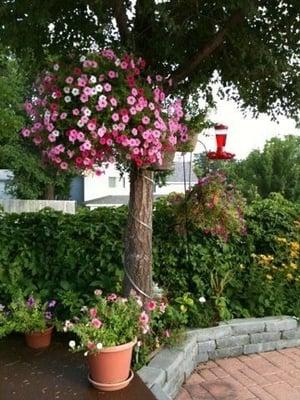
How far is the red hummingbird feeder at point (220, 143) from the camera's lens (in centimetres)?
371

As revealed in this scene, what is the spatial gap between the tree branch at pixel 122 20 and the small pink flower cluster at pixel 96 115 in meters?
0.38

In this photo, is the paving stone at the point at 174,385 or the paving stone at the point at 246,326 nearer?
the paving stone at the point at 174,385

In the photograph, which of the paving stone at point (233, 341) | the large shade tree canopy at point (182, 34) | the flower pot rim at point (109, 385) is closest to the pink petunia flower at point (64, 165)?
the large shade tree canopy at point (182, 34)

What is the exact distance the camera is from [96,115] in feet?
8.29

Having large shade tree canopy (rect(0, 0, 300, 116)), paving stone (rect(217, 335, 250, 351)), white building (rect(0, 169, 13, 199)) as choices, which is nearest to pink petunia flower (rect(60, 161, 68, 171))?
large shade tree canopy (rect(0, 0, 300, 116))

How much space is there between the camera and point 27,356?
11.0ft

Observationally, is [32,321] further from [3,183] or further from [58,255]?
[3,183]

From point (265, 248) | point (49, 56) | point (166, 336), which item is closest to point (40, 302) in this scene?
point (166, 336)

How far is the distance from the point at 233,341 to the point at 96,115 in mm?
2441

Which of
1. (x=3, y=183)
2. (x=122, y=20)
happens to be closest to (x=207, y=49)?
(x=122, y=20)

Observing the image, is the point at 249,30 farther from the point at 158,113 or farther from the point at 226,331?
the point at 226,331

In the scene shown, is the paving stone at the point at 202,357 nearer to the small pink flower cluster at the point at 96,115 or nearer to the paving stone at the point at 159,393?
the paving stone at the point at 159,393

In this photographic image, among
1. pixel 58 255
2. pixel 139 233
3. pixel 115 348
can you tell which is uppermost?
pixel 139 233

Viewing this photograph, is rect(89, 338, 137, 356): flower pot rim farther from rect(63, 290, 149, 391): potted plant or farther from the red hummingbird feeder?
the red hummingbird feeder
